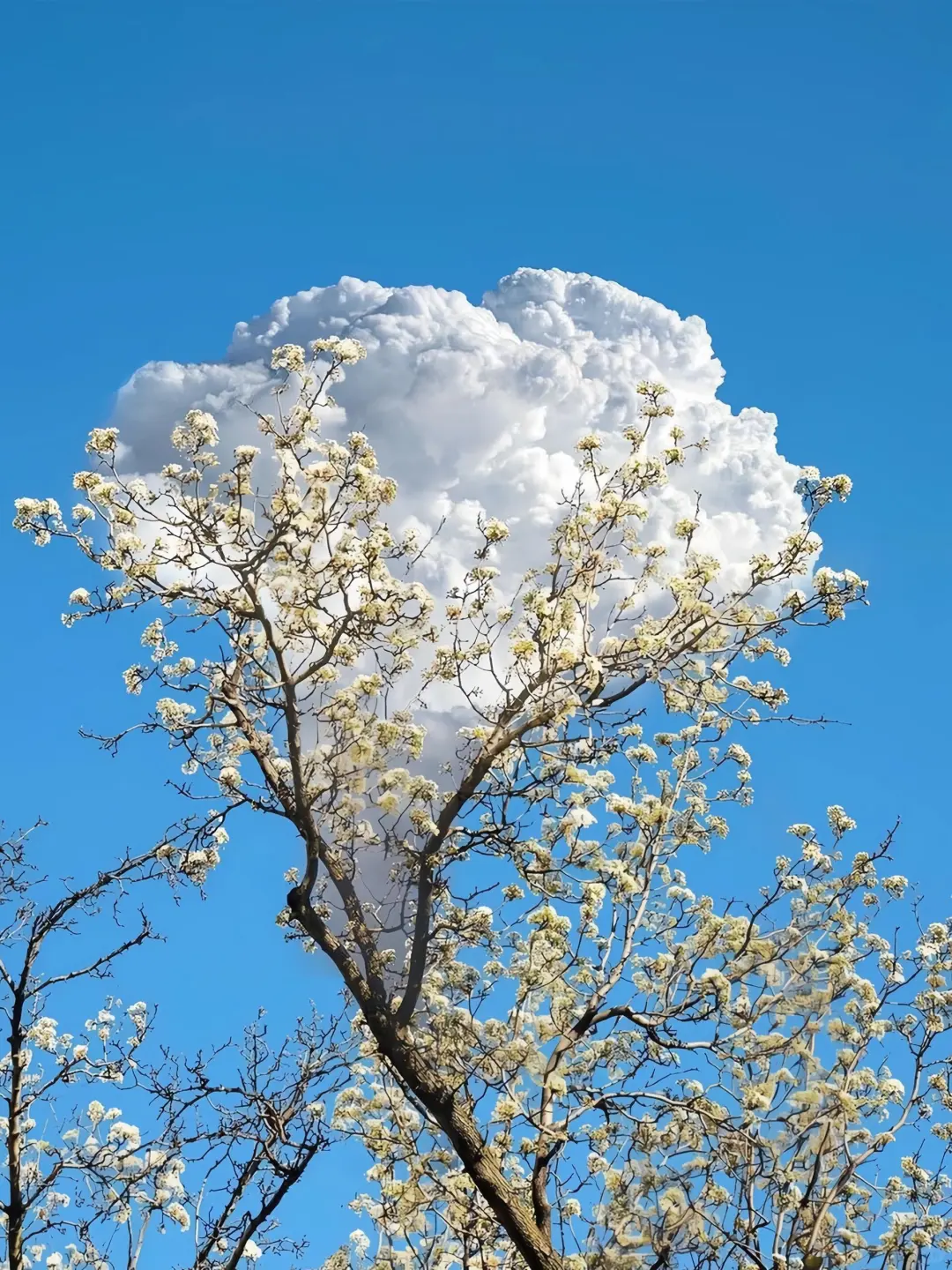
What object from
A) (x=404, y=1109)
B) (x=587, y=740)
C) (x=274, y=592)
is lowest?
(x=404, y=1109)

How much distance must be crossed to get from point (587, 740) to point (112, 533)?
3570mm

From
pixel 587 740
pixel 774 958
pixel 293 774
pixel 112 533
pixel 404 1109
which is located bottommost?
pixel 774 958

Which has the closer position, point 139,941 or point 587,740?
point 587,740

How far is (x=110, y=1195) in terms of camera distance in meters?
9.70

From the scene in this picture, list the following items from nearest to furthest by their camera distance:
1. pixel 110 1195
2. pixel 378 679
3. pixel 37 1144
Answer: pixel 378 679
pixel 110 1195
pixel 37 1144

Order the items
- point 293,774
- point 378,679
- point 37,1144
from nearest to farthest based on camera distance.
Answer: point 293,774, point 378,679, point 37,1144

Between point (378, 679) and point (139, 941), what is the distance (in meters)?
2.64

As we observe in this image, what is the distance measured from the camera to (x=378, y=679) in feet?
28.7

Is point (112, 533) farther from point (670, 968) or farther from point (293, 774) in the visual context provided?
point (670, 968)

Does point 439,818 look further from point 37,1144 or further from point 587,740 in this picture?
point 37,1144

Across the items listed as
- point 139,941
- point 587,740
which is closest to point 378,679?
point 587,740

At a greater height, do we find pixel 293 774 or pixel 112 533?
pixel 112 533

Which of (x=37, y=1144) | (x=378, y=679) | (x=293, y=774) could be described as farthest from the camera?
(x=37, y=1144)

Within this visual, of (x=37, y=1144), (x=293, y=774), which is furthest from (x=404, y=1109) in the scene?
(x=37, y=1144)
